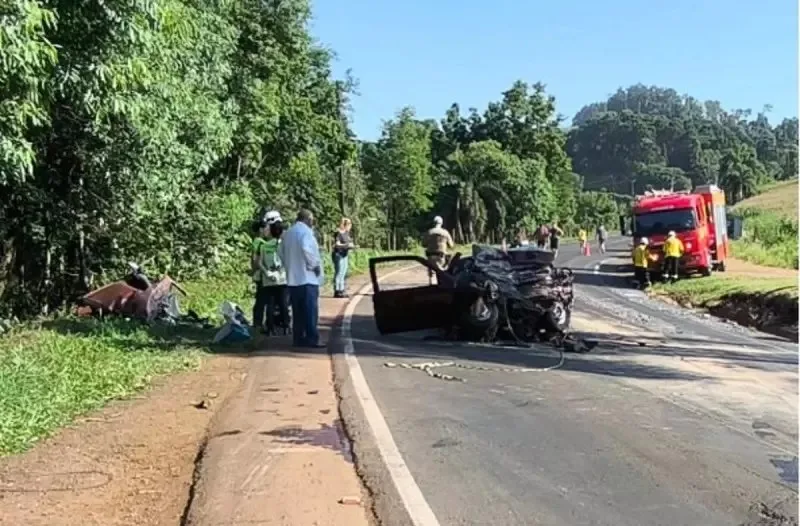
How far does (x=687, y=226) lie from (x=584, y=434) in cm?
2431

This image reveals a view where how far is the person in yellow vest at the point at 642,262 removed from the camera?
96.9ft

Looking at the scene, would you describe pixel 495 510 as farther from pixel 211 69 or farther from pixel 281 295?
pixel 211 69

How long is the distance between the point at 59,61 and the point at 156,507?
650 centimetres

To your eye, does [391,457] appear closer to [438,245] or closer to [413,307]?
[413,307]

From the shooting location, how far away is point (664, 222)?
30984mm

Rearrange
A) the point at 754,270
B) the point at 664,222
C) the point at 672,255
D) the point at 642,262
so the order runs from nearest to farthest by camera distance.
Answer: the point at 672,255 → the point at 642,262 → the point at 664,222 → the point at 754,270

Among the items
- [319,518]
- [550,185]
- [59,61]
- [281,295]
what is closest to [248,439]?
[319,518]

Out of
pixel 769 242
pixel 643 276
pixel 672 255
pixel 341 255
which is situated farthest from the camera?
pixel 769 242

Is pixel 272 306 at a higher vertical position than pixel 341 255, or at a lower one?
lower

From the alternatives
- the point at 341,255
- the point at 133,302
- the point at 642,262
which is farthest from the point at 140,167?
the point at 642,262

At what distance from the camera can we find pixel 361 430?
7492 millimetres

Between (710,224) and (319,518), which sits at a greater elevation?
(710,224)

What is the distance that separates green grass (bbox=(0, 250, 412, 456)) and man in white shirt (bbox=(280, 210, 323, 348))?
3.90 ft

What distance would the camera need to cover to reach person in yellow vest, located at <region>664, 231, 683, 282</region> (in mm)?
28953
